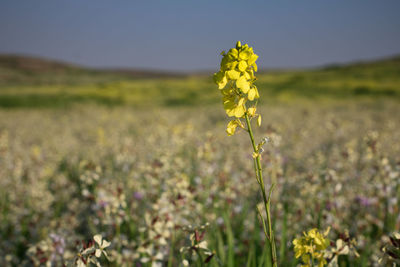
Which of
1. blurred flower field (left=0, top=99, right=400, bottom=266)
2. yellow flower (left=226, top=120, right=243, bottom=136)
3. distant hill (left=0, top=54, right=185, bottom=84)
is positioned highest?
distant hill (left=0, top=54, right=185, bottom=84)

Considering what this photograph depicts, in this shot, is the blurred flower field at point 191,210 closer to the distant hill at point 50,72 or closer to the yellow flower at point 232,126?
the yellow flower at point 232,126

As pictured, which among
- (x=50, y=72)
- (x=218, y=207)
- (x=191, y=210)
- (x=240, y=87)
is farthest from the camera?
(x=50, y=72)

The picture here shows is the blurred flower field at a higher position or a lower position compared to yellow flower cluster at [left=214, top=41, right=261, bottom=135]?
lower

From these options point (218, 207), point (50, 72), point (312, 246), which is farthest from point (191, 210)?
point (50, 72)

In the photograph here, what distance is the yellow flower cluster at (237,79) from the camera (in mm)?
1372

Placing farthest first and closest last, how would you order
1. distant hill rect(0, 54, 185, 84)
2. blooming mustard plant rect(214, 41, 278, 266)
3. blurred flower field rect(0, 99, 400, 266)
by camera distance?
distant hill rect(0, 54, 185, 84), blurred flower field rect(0, 99, 400, 266), blooming mustard plant rect(214, 41, 278, 266)

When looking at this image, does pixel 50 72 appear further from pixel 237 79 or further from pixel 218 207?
pixel 237 79

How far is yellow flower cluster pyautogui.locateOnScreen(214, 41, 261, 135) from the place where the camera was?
4.50 feet

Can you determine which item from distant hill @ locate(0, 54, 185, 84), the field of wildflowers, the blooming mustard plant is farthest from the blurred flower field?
distant hill @ locate(0, 54, 185, 84)

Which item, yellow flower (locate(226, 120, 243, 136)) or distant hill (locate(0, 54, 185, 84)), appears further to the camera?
distant hill (locate(0, 54, 185, 84))

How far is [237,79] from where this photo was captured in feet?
4.54

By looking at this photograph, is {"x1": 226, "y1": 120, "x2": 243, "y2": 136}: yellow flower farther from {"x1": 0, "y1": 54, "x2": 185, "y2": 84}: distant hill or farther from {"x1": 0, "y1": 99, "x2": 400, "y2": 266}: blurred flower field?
{"x1": 0, "y1": 54, "x2": 185, "y2": 84}: distant hill

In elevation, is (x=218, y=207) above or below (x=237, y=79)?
below

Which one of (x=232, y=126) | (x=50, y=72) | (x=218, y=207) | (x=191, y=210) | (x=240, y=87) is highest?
(x=50, y=72)
